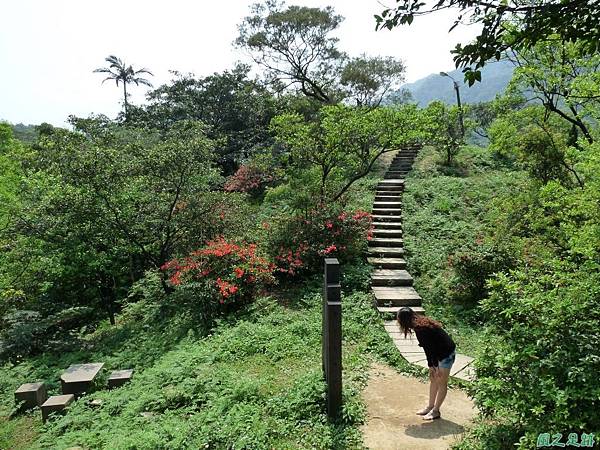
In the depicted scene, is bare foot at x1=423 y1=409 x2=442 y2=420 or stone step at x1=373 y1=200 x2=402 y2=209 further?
stone step at x1=373 y1=200 x2=402 y2=209

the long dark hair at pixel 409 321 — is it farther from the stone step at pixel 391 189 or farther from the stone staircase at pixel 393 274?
the stone step at pixel 391 189

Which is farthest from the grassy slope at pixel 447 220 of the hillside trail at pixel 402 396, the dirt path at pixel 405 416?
the dirt path at pixel 405 416

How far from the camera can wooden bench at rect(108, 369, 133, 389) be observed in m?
7.77

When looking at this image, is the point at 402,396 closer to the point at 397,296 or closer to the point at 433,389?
the point at 433,389

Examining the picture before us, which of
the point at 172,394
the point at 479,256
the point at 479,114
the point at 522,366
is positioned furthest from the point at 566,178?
the point at 479,114

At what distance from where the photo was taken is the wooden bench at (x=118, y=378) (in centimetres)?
777

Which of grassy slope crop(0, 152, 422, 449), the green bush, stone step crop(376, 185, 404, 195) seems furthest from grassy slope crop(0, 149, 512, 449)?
stone step crop(376, 185, 404, 195)

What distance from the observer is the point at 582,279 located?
4.55m

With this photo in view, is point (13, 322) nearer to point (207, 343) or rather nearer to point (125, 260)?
point (125, 260)

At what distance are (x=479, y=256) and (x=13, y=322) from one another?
11970 mm

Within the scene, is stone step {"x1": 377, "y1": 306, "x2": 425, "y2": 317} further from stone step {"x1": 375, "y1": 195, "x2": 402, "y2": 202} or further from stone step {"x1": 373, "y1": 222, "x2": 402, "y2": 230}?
stone step {"x1": 375, "y1": 195, "x2": 402, "y2": 202}

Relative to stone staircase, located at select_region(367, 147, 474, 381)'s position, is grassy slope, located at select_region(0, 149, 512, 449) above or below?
below

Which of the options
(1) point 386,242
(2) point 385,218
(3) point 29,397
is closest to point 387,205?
(2) point 385,218

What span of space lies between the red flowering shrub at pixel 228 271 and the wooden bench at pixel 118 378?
2.38 meters
